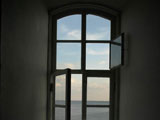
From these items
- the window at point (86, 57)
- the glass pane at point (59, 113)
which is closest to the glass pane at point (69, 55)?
the window at point (86, 57)

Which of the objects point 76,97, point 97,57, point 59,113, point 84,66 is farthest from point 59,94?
point 97,57

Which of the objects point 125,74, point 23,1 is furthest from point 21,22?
point 125,74

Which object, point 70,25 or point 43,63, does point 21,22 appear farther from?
point 70,25

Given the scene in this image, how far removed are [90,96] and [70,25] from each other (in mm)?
1561

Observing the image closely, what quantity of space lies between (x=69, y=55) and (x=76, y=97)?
889 millimetres

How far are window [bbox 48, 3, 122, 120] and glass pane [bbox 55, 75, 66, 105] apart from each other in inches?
15.6

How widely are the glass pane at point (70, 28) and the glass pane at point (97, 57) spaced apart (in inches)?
14.2

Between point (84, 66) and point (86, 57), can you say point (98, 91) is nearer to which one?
point (84, 66)

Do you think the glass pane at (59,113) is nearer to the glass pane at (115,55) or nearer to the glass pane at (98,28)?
the glass pane at (115,55)

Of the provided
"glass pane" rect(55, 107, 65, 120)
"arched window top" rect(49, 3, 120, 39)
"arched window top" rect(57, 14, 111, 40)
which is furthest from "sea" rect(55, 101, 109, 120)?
"arched window top" rect(49, 3, 120, 39)

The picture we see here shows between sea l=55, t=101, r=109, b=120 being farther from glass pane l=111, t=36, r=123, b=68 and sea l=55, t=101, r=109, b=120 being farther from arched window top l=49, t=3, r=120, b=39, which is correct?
arched window top l=49, t=3, r=120, b=39

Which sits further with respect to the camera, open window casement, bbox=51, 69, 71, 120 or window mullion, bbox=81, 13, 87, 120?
window mullion, bbox=81, 13, 87, 120

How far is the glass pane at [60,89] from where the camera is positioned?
4.18 metres

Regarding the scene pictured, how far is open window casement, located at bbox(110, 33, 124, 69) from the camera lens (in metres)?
4.03
